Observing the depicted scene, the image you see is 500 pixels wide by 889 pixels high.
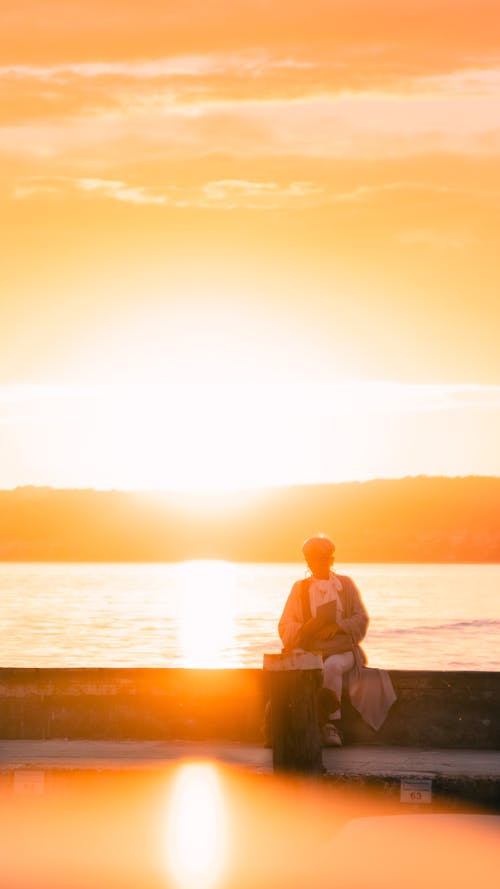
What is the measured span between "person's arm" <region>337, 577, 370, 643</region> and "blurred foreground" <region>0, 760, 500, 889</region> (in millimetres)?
1614

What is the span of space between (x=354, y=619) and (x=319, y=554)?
0.59 m

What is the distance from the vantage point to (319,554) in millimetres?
13305

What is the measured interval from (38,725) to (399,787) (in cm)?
369

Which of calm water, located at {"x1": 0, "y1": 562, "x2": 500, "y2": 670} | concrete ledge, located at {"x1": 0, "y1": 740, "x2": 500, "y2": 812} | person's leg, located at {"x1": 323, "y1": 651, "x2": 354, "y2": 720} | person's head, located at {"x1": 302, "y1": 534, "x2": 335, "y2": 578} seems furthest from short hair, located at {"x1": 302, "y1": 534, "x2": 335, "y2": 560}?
calm water, located at {"x1": 0, "y1": 562, "x2": 500, "y2": 670}

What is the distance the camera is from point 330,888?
31.8 feet

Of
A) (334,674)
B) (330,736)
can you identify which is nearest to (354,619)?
(334,674)

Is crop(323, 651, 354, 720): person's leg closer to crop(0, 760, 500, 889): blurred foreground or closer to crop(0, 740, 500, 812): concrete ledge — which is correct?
crop(0, 740, 500, 812): concrete ledge

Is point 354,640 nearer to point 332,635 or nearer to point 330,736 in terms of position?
point 332,635

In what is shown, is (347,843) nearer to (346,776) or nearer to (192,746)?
(346,776)

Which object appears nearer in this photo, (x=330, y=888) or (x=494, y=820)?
(x=330, y=888)

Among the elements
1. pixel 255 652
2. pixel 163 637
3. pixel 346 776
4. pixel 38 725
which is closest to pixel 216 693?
pixel 38 725

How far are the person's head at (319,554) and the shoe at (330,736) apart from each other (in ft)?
3.99

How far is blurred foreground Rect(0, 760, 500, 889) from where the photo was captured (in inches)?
391

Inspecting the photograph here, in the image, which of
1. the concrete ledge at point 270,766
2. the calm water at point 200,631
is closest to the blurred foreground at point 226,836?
the concrete ledge at point 270,766
